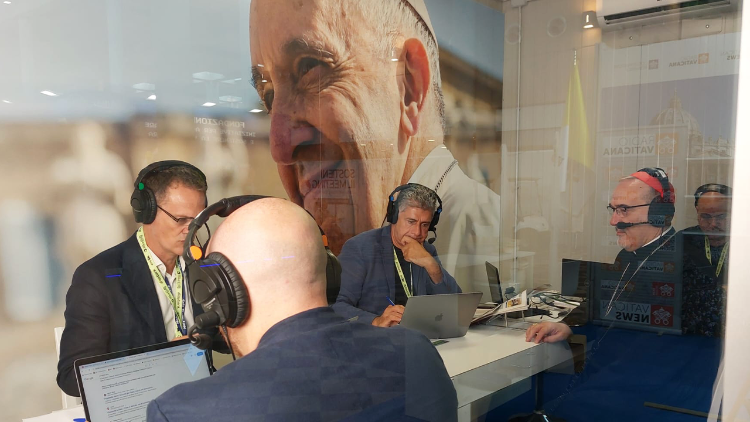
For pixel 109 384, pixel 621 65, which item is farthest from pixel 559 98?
pixel 109 384

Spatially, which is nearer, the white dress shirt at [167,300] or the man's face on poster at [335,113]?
the white dress shirt at [167,300]

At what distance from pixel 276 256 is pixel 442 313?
40.4 inches

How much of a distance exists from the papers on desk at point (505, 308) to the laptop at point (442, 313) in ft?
0.09

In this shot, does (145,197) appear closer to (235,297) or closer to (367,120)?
(235,297)

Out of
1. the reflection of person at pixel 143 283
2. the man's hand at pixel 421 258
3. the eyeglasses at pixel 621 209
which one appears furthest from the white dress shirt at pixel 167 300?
the eyeglasses at pixel 621 209

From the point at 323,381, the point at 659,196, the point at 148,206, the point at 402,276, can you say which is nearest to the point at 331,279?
the point at 323,381

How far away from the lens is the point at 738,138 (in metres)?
1.16

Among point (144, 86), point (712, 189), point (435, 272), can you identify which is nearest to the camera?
point (712, 189)

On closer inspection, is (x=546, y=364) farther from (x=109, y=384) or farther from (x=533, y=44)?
(x=109, y=384)

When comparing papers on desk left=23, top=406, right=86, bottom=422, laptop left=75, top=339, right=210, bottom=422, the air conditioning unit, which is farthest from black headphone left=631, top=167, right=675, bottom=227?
papers on desk left=23, top=406, right=86, bottom=422

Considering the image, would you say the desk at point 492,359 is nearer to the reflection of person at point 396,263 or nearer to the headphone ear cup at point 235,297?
the reflection of person at point 396,263

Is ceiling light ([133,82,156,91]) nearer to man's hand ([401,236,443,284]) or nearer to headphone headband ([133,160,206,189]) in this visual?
headphone headband ([133,160,206,189])

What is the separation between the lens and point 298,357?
3.30 feet

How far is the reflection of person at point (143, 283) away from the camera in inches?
54.6
